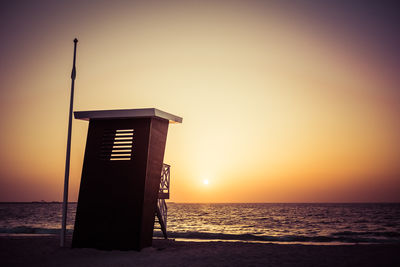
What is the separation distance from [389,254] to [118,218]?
10.6 m

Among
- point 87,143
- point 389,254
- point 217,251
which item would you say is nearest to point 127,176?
point 87,143

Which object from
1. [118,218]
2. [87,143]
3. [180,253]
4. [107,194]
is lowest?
[180,253]

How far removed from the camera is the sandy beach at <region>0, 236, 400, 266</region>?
36.8ft

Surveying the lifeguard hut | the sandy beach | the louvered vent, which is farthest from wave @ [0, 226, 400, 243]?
the louvered vent

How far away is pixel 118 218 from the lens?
12898 mm

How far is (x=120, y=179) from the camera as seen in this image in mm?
13148

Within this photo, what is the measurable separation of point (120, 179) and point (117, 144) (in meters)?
1.37

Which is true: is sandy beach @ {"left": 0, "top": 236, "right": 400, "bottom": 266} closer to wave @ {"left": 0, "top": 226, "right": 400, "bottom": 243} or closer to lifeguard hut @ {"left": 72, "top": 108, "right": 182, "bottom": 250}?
lifeguard hut @ {"left": 72, "top": 108, "right": 182, "bottom": 250}

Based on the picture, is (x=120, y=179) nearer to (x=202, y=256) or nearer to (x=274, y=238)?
(x=202, y=256)

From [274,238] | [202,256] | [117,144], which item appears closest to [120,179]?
[117,144]

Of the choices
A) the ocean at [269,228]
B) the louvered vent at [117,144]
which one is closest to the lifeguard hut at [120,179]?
the louvered vent at [117,144]

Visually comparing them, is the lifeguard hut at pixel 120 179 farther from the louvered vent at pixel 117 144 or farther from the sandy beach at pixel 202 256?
the sandy beach at pixel 202 256

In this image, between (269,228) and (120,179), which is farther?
(269,228)

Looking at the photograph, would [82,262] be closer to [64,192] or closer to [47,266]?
[47,266]
